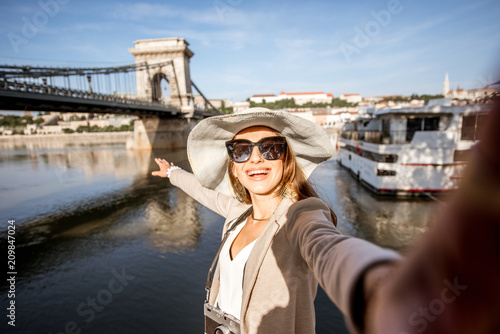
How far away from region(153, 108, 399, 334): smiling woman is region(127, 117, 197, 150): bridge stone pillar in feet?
125

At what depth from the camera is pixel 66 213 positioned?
1173 centimetres

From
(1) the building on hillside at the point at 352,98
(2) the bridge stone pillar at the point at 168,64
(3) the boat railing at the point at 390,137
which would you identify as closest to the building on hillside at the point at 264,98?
A: (1) the building on hillside at the point at 352,98

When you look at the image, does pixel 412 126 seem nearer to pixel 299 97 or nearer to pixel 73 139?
pixel 73 139

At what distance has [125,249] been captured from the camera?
818cm

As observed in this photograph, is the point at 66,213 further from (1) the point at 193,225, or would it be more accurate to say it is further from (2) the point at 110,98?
(2) the point at 110,98

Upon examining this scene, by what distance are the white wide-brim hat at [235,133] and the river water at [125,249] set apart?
353 mm

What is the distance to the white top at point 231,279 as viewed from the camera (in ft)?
5.27

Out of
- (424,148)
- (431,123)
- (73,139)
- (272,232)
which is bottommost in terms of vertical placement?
(73,139)

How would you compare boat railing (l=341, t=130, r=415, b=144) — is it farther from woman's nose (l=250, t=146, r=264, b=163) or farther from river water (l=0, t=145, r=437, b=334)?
woman's nose (l=250, t=146, r=264, b=163)

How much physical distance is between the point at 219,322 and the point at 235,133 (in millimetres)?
1198

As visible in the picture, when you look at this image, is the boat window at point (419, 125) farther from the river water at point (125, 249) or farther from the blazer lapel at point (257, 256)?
the blazer lapel at point (257, 256)

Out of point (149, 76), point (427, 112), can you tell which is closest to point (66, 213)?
point (427, 112)

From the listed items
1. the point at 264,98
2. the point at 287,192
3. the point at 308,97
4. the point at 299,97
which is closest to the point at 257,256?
the point at 287,192

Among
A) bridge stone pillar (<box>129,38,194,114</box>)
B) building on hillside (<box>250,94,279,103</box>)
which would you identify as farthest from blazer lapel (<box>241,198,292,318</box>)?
building on hillside (<box>250,94,279,103</box>)
